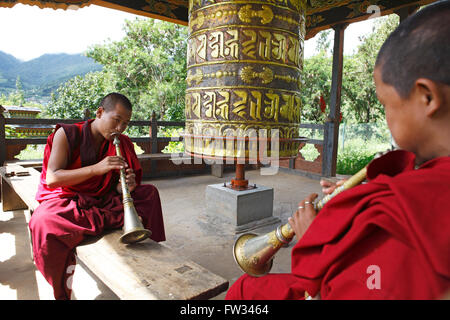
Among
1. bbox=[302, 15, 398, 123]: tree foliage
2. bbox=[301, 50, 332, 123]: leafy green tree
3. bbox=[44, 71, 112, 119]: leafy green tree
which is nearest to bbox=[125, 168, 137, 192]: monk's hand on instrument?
bbox=[302, 15, 398, 123]: tree foliage

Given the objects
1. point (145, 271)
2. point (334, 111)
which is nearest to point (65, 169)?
point (145, 271)

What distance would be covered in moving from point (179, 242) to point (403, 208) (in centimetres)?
297

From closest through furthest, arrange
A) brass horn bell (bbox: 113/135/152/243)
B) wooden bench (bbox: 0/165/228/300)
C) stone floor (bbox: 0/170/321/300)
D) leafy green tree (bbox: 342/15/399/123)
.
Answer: wooden bench (bbox: 0/165/228/300) < brass horn bell (bbox: 113/135/152/243) < stone floor (bbox: 0/170/321/300) < leafy green tree (bbox: 342/15/399/123)

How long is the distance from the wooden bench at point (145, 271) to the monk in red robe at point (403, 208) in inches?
20.6

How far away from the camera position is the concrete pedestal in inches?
147

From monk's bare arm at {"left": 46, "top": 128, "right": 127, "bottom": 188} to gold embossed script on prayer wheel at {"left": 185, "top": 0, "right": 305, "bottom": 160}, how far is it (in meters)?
1.31

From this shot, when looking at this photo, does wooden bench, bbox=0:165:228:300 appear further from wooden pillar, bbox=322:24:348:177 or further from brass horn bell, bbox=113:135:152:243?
wooden pillar, bbox=322:24:348:177

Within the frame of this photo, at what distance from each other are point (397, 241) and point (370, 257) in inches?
2.7

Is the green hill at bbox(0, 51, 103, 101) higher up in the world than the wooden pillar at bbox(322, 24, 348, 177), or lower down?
higher up

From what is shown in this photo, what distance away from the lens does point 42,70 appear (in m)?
75.0

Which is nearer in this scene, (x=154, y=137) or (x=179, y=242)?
(x=179, y=242)

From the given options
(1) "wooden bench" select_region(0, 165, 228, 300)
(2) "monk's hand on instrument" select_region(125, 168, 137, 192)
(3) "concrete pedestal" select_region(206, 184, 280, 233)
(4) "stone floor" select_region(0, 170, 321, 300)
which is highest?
(2) "monk's hand on instrument" select_region(125, 168, 137, 192)

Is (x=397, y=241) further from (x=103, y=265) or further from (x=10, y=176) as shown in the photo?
(x=10, y=176)

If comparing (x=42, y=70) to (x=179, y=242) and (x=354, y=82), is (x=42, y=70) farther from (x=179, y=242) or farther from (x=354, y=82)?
(x=179, y=242)
